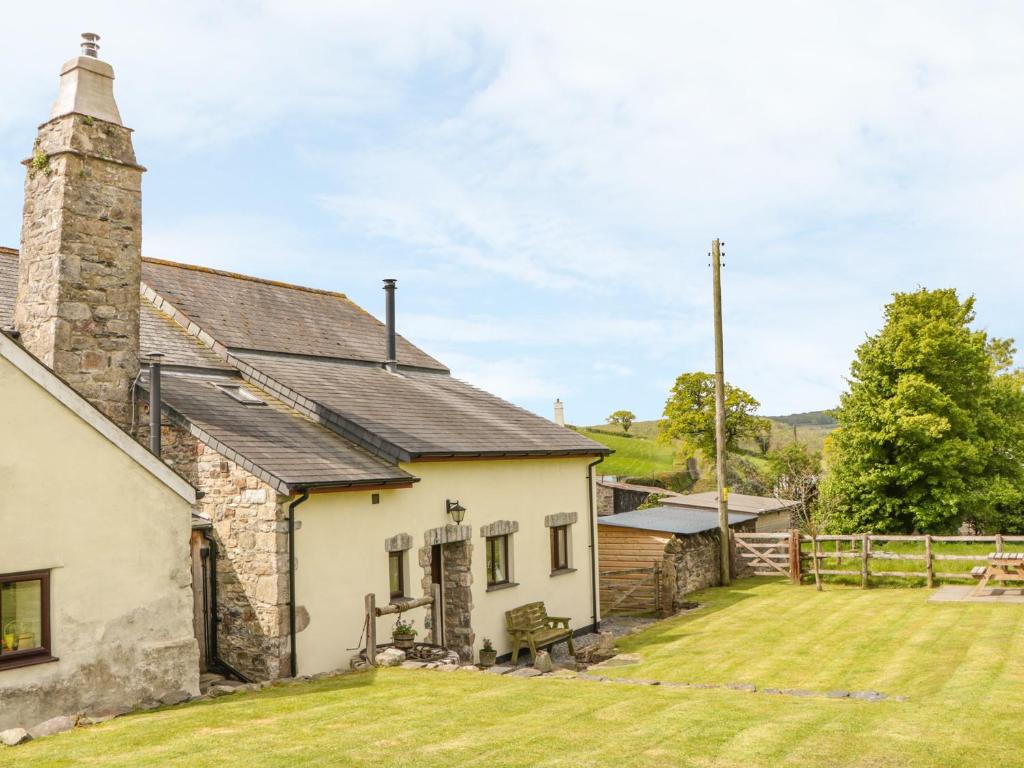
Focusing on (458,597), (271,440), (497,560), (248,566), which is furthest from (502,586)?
(248,566)

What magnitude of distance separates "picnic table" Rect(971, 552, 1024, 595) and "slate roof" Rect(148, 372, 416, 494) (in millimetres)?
14781

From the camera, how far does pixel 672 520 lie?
2534 cm

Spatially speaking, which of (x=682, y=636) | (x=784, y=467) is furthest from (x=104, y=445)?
(x=784, y=467)

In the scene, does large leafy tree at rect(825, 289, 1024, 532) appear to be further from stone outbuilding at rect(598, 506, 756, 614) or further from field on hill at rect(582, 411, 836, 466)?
field on hill at rect(582, 411, 836, 466)

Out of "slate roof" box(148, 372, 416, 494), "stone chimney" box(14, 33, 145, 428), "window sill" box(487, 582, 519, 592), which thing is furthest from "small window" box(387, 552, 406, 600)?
"stone chimney" box(14, 33, 145, 428)

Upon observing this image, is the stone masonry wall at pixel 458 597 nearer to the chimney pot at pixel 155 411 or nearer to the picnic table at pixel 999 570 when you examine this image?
A: the chimney pot at pixel 155 411

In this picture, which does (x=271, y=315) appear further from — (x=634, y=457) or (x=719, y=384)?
(x=634, y=457)

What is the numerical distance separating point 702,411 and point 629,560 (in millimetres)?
35018

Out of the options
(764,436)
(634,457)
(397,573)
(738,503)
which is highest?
(764,436)

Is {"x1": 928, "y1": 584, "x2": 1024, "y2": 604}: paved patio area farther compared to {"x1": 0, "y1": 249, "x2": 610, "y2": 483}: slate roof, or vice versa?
{"x1": 928, "y1": 584, "x2": 1024, "y2": 604}: paved patio area

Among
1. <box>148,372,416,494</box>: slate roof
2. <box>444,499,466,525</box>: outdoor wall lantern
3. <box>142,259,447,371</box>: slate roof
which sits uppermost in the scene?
<box>142,259,447,371</box>: slate roof

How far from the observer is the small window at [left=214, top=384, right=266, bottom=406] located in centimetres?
1526

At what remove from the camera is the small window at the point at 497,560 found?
660 inches

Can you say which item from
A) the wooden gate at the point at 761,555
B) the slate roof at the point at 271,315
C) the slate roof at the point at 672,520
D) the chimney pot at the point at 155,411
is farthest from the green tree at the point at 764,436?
the chimney pot at the point at 155,411
